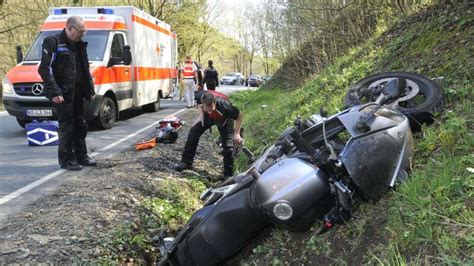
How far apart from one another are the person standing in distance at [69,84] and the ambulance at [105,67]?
305cm

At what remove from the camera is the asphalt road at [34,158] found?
16.1ft

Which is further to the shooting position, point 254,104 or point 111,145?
point 254,104

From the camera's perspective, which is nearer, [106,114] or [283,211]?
[283,211]

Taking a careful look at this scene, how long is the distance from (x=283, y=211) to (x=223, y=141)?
340 cm

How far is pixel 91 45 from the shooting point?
9930mm

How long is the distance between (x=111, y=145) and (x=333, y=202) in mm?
5691

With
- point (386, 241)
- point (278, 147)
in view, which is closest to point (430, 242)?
point (386, 241)

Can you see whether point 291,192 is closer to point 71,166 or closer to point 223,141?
point 223,141

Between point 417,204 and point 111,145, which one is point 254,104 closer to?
point 111,145

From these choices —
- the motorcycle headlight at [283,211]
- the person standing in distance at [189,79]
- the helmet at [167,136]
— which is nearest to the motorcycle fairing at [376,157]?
the motorcycle headlight at [283,211]

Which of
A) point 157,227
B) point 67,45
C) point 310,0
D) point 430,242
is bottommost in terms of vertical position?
point 157,227

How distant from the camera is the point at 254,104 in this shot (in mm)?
14969

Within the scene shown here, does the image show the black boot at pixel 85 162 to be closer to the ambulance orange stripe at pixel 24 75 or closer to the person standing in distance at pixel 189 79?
the ambulance orange stripe at pixel 24 75

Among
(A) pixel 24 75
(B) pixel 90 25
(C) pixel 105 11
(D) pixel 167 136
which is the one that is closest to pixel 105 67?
(B) pixel 90 25
